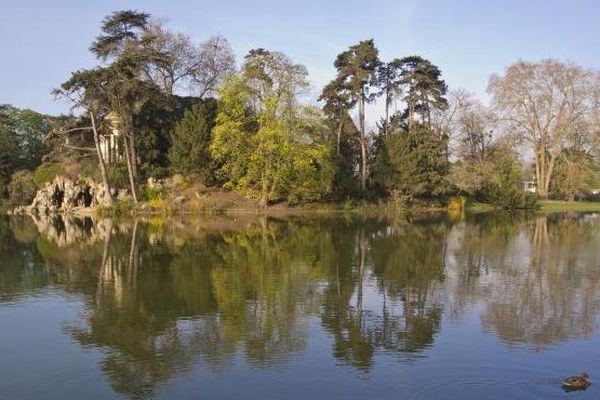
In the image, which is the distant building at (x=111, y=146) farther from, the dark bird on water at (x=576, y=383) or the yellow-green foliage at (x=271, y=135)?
the dark bird on water at (x=576, y=383)

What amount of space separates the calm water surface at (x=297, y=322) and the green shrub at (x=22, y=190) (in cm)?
3252

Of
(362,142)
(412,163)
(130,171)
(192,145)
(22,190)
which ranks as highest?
(362,142)

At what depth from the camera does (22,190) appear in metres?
53.9

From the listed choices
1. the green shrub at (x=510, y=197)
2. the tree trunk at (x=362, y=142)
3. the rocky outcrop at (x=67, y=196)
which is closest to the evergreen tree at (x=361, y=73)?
the tree trunk at (x=362, y=142)

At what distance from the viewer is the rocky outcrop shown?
5000 cm

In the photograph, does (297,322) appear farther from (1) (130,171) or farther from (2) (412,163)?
(2) (412,163)

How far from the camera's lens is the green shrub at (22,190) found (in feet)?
176

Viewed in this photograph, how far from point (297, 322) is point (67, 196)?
144 feet

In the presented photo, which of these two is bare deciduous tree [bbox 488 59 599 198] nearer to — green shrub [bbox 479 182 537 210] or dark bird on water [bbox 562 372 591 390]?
green shrub [bbox 479 182 537 210]

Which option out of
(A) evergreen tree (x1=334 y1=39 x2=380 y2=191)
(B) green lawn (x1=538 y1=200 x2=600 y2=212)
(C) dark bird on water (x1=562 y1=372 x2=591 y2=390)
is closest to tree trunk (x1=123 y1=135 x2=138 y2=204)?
(A) evergreen tree (x1=334 y1=39 x2=380 y2=191)

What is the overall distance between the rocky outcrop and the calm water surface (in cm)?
2692

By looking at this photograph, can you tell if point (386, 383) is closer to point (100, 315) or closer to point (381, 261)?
point (100, 315)

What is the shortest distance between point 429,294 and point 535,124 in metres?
52.8

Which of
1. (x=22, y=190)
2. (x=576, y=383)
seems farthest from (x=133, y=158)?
(x=576, y=383)
